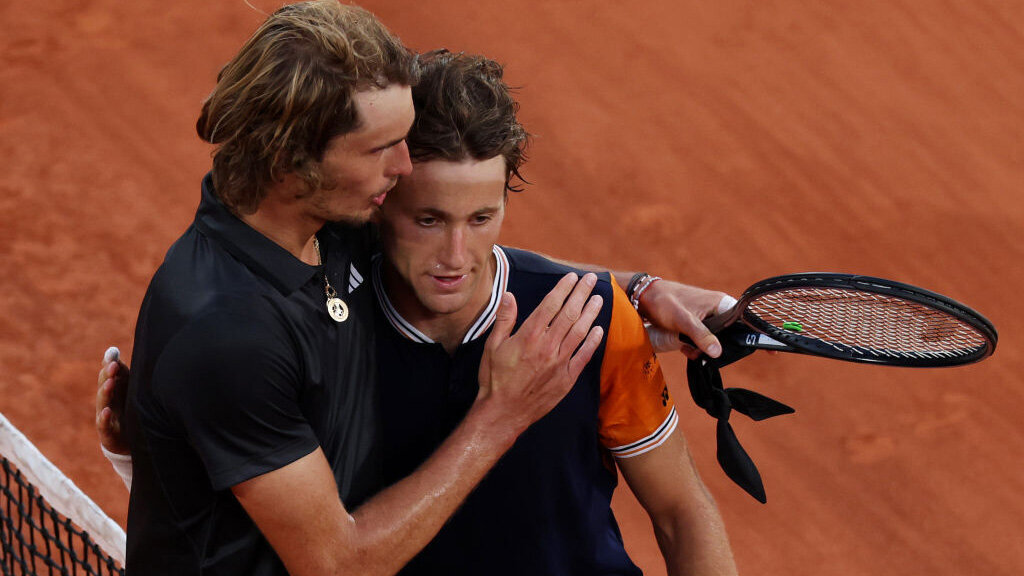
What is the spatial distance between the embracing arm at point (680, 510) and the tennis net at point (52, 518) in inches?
104

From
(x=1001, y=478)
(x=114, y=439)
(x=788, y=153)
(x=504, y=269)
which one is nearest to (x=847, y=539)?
(x=1001, y=478)

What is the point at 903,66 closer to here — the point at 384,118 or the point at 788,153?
the point at 788,153

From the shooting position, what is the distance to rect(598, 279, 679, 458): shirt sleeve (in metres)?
3.24

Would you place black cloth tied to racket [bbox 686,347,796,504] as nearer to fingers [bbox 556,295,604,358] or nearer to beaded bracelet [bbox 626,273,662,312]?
beaded bracelet [bbox 626,273,662,312]

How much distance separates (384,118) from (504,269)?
0.73 meters

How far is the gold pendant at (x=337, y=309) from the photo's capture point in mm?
2912

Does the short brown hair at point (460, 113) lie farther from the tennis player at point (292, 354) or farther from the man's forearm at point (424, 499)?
→ the man's forearm at point (424, 499)

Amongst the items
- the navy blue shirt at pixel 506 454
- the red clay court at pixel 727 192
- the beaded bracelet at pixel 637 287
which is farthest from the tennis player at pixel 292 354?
the red clay court at pixel 727 192

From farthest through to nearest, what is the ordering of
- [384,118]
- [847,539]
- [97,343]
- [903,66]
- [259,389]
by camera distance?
[903,66], [97,343], [847,539], [384,118], [259,389]

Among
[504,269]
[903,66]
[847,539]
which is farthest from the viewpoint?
[903,66]

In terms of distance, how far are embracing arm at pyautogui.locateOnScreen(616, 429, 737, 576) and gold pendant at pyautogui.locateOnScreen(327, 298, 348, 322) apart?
976 mm

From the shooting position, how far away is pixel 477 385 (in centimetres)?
320

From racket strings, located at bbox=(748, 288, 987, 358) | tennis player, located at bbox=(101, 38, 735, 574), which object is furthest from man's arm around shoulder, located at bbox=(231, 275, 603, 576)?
racket strings, located at bbox=(748, 288, 987, 358)

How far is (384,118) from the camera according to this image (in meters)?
2.78
